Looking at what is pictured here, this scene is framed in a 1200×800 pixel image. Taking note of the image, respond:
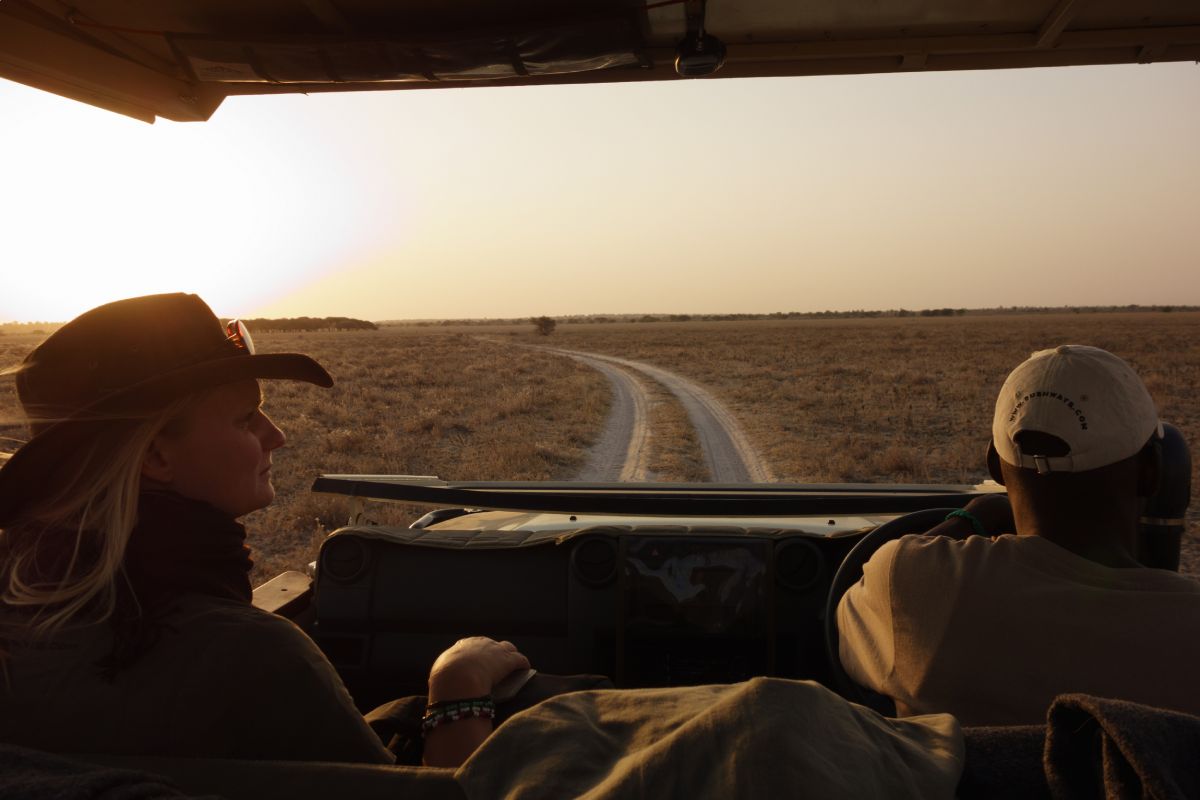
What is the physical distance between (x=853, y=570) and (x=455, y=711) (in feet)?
3.87

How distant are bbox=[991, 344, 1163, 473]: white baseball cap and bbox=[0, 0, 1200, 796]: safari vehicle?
1.93 ft

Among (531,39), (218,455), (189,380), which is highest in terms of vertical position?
(531,39)

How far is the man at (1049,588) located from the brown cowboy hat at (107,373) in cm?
138

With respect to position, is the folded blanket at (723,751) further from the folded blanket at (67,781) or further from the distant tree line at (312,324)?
the distant tree line at (312,324)

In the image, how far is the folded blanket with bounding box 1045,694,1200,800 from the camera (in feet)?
2.92

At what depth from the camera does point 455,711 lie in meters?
1.73

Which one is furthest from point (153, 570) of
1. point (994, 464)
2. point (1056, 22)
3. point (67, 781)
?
point (1056, 22)

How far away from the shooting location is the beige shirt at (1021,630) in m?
1.57

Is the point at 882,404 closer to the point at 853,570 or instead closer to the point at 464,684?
the point at 853,570

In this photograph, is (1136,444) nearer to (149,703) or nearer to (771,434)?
(149,703)

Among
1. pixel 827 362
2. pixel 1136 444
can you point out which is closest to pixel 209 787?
pixel 1136 444

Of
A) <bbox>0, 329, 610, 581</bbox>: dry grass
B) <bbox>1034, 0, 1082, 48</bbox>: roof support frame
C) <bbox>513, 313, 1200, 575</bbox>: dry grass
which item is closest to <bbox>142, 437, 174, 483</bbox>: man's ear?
<bbox>1034, 0, 1082, 48</bbox>: roof support frame

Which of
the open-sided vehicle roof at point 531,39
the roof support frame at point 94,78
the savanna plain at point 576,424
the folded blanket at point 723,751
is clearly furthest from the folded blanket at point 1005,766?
the roof support frame at point 94,78

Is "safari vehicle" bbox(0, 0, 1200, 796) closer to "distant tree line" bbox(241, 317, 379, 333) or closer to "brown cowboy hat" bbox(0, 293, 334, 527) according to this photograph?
"brown cowboy hat" bbox(0, 293, 334, 527)
